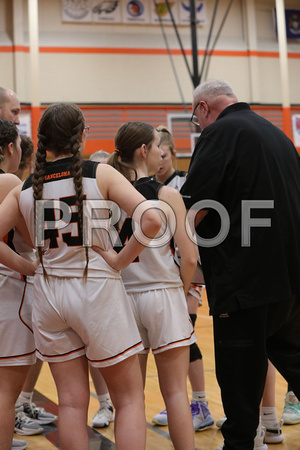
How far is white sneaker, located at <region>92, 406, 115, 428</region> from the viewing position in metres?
3.88

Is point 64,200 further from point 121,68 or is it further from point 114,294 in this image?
point 121,68

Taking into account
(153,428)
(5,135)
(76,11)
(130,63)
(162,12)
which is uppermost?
(162,12)

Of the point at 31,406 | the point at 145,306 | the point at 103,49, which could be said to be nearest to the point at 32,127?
the point at 103,49

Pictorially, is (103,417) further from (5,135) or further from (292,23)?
(292,23)

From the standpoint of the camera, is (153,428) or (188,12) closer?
(153,428)

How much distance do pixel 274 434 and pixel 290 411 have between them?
424 millimetres

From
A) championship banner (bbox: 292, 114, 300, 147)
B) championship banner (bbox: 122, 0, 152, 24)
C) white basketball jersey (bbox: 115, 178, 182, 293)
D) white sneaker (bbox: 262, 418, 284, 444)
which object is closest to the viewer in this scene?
white basketball jersey (bbox: 115, 178, 182, 293)

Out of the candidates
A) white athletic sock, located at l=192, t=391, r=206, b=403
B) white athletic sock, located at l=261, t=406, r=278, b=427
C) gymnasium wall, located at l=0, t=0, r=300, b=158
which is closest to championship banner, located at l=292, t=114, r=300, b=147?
gymnasium wall, located at l=0, t=0, r=300, b=158

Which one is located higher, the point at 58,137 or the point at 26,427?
the point at 58,137

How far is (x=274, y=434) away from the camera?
11.5 feet

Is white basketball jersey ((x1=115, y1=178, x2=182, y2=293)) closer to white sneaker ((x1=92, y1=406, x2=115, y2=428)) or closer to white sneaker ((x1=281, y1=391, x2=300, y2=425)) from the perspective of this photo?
white sneaker ((x1=92, y1=406, x2=115, y2=428))

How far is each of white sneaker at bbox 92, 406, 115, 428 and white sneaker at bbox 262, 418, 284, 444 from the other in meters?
1.06

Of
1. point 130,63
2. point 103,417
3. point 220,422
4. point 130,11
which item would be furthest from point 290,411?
point 130,11

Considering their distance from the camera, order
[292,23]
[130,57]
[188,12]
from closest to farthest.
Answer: [130,57] → [188,12] → [292,23]
